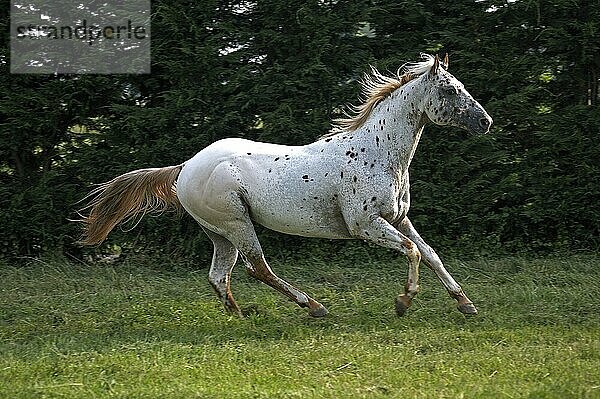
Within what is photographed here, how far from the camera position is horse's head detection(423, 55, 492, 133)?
5707 millimetres

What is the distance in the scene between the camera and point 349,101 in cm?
842

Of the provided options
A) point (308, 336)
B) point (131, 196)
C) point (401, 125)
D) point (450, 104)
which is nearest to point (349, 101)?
point (401, 125)

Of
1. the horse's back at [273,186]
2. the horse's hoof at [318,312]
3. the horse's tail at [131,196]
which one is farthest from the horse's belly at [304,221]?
the horse's tail at [131,196]

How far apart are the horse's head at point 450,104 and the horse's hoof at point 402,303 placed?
122cm

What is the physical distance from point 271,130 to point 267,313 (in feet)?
9.00

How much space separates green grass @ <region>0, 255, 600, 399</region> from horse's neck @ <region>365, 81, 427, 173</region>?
109cm

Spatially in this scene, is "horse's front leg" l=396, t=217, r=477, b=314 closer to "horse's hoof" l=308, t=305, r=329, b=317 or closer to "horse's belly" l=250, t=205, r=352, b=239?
"horse's belly" l=250, t=205, r=352, b=239

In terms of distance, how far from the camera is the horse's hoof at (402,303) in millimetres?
5594

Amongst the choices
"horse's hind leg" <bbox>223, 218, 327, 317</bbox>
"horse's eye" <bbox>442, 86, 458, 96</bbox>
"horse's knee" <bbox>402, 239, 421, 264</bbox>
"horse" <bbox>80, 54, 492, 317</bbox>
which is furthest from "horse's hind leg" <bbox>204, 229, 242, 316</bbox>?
"horse's eye" <bbox>442, 86, 458, 96</bbox>

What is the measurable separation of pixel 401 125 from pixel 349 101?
2.66m

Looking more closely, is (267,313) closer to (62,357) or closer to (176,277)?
(62,357)

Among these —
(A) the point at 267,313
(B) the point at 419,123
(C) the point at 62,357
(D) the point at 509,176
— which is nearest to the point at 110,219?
(A) the point at 267,313

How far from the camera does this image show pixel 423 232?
336 inches

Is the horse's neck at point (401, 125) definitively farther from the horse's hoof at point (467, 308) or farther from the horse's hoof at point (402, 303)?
the horse's hoof at point (467, 308)
